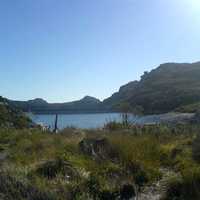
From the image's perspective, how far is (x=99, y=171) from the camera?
864cm

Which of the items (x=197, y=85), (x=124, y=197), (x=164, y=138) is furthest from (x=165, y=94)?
(x=124, y=197)

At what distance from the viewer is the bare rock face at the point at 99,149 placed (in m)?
10.3

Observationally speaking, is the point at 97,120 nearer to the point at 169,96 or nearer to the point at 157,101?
the point at 157,101

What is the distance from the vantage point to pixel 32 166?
29.3 ft

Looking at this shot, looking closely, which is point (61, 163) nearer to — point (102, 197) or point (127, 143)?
point (102, 197)

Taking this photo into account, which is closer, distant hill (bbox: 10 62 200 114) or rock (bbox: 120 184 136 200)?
rock (bbox: 120 184 136 200)

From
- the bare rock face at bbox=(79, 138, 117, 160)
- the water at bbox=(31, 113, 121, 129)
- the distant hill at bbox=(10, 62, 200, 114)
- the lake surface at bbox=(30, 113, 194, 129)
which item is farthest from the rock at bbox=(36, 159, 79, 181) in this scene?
the distant hill at bbox=(10, 62, 200, 114)

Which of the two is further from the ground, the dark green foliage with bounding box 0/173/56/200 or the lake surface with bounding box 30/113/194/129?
the lake surface with bounding box 30/113/194/129

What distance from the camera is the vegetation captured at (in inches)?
278

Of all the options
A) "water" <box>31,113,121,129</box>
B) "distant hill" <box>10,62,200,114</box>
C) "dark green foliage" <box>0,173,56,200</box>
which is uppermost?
"distant hill" <box>10,62,200,114</box>

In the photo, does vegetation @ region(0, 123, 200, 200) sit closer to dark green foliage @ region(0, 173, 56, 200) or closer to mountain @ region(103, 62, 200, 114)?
dark green foliage @ region(0, 173, 56, 200)

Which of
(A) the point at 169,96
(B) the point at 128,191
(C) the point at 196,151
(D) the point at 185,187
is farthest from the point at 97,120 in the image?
(A) the point at 169,96

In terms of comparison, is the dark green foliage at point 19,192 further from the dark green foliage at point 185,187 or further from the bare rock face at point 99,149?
the bare rock face at point 99,149

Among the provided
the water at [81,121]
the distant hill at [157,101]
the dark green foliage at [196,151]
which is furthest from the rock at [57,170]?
the distant hill at [157,101]
